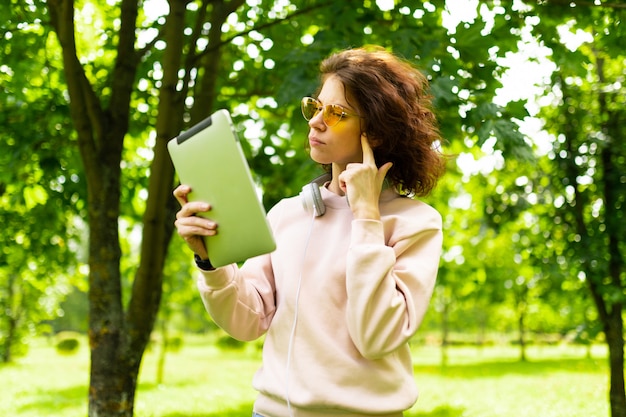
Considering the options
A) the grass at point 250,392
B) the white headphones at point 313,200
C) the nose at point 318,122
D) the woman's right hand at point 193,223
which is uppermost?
the nose at point 318,122

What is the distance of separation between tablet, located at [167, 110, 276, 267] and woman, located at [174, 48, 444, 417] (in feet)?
0.12

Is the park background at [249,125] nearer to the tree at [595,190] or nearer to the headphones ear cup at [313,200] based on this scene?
the tree at [595,190]

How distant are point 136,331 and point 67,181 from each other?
5.32 ft

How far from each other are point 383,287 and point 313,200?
13.9 inches

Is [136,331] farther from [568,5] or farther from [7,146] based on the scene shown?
[568,5]

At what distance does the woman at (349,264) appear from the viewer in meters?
1.52

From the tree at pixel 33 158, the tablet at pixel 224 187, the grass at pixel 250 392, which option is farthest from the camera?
the grass at pixel 250 392

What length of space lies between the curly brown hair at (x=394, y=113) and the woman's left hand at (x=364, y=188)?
0.14m

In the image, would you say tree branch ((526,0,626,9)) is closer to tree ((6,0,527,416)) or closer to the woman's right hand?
tree ((6,0,527,416))

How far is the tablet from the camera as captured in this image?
147 cm

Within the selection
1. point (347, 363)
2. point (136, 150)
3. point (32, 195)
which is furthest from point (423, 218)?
point (136, 150)

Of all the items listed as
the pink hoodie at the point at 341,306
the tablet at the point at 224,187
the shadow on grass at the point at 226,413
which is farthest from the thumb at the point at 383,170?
the shadow on grass at the point at 226,413

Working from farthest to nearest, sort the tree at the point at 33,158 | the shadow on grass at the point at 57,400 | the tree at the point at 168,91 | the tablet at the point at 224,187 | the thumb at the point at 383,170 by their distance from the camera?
the shadow on grass at the point at 57,400 < the tree at the point at 33,158 < the tree at the point at 168,91 < the thumb at the point at 383,170 < the tablet at the point at 224,187

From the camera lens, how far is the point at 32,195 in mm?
→ 5656
